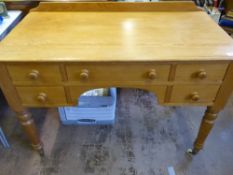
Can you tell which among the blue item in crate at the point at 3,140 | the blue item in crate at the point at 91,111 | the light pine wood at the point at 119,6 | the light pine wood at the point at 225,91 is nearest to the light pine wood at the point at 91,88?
the light pine wood at the point at 225,91

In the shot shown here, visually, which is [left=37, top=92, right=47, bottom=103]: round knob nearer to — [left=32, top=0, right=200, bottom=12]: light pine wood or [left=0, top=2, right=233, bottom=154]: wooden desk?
[left=0, top=2, right=233, bottom=154]: wooden desk

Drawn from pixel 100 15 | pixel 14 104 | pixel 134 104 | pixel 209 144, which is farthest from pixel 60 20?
pixel 209 144

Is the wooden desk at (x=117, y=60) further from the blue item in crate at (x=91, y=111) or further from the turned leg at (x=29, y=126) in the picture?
the blue item in crate at (x=91, y=111)

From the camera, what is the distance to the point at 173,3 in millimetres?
1204

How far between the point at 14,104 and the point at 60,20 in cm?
53

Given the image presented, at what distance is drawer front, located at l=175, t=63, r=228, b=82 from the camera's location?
0.88 meters

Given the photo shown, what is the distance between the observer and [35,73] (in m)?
0.90

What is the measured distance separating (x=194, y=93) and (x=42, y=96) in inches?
29.5

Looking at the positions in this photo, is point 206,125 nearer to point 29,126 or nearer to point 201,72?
point 201,72

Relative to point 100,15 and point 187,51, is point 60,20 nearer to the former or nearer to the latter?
point 100,15

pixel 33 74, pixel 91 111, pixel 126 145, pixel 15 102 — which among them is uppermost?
pixel 33 74

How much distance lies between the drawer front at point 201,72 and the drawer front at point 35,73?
21.8 inches

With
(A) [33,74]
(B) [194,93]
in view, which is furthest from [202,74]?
(A) [33,74]

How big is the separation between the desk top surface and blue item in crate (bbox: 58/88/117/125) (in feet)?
1.81
